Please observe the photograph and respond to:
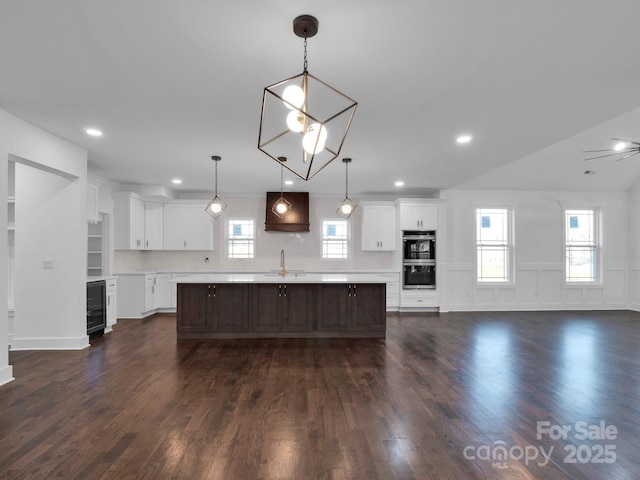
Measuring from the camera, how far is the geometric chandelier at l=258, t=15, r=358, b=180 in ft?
5.64

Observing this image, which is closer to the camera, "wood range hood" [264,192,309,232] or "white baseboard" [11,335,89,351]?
"white baseboard" [11,335,89,351]

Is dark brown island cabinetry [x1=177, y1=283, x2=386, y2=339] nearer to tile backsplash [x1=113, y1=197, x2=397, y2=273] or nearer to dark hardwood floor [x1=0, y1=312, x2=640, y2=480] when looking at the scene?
dark hardwood floor [x1=0, y1=312, x2=640, y2=480]

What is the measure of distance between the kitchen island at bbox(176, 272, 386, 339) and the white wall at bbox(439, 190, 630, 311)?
10.1 ft

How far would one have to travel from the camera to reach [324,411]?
8.96 feet

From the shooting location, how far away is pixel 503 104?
10.6 ft

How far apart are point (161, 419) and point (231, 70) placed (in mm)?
2700

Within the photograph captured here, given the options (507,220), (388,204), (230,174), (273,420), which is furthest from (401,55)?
(507,220)

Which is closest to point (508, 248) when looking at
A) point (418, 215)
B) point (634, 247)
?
point (418, 215)

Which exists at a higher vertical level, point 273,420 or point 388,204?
point 388,204

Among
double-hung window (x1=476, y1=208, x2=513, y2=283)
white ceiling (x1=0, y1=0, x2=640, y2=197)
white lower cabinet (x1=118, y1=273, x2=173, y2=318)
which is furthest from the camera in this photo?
double-hung window (x1=476, y1=208, x2=513, y2=283)

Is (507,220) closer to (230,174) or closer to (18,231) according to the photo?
(230,174)

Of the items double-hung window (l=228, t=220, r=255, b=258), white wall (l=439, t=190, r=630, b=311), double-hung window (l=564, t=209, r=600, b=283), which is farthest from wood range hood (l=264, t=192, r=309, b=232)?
double-hung window (l=564, t=209, r=600, b=283)

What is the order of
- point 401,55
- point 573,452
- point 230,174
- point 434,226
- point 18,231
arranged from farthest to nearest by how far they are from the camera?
point 434,226
point 230,174
point 18,231
point 401,55
point 573,452

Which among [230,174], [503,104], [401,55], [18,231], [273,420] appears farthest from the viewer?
[230,174]
